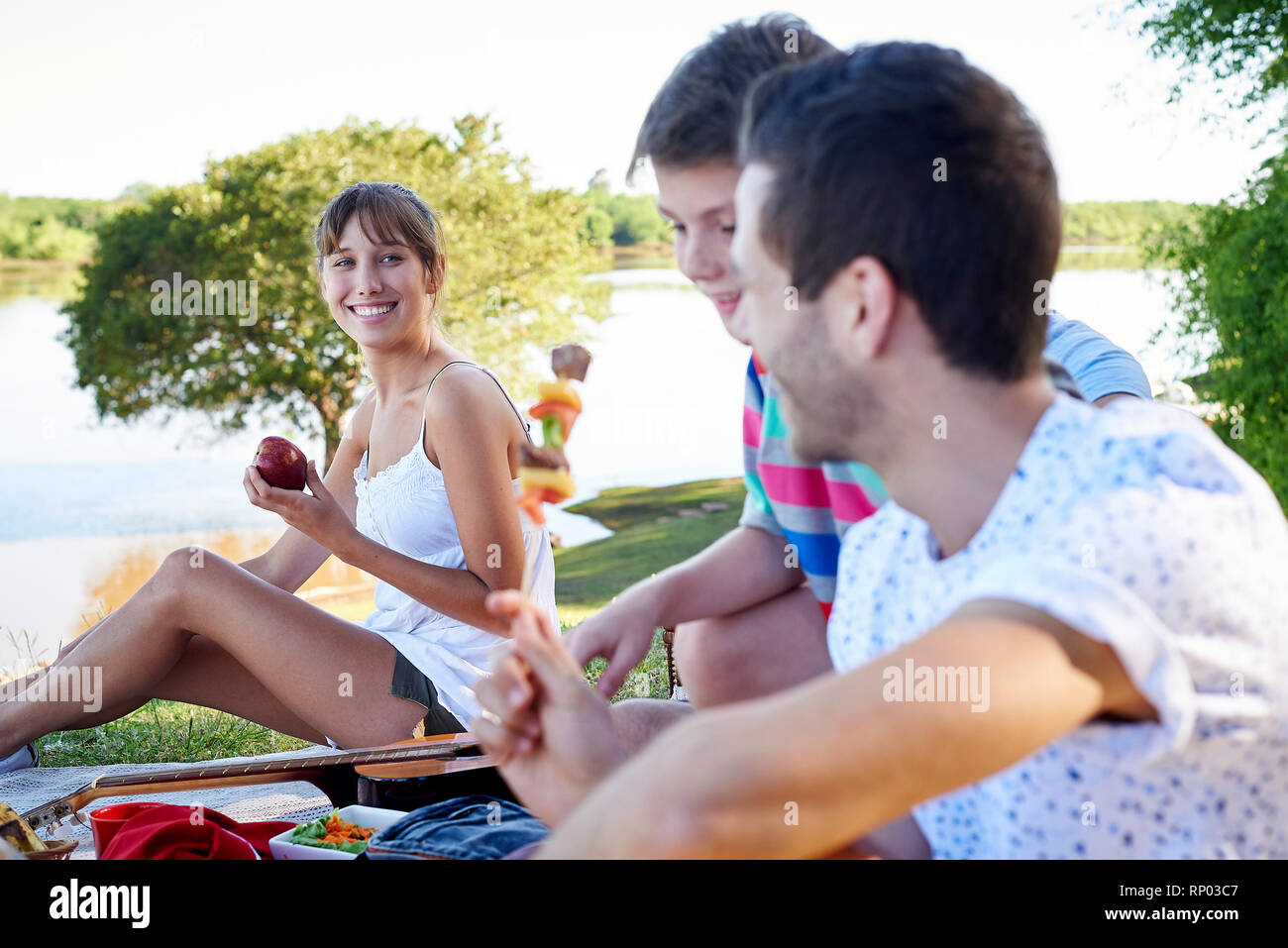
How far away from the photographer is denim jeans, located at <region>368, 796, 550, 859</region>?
7.18ft

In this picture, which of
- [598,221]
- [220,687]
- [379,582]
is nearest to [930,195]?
[379,582]

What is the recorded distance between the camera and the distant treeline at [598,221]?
16922 millimetres

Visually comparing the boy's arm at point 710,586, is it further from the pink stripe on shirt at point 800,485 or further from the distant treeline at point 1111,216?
the distant treeline at point 1111,216

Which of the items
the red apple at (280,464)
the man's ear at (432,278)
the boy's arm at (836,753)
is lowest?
the boy's arm at (836,753)

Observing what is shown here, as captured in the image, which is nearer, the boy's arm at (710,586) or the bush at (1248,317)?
the boy's arm at (710,586)

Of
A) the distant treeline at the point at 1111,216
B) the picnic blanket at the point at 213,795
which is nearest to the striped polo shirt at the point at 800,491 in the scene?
the picnic blanket at the point at 213,795

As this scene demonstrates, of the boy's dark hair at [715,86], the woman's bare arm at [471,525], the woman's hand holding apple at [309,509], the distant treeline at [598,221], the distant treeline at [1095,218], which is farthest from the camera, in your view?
the distant treeline at [1095,218]

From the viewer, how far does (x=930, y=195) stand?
4.14ft

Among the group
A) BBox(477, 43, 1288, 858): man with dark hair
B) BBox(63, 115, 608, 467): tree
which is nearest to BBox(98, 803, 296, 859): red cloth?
BBox(477, 43, 1288, 858): man with dark hair

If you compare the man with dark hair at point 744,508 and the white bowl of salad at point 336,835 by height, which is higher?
the man with dark hair at point 744,508

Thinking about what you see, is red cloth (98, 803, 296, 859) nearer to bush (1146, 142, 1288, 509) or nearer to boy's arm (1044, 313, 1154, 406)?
boy's arm (1044, 313, 1154, 406)

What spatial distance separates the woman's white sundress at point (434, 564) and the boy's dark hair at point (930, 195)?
2.20m

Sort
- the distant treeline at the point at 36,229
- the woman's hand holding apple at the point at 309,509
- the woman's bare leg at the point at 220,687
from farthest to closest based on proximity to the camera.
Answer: the distant treeline at the point at 36,229 → the woman's bare leg at the point at 220,687 → the woman's hand holding apple at the point at 309,509

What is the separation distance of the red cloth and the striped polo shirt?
1276mm
